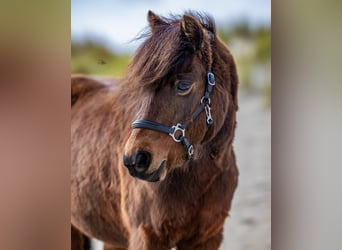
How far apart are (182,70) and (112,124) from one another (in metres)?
0.26

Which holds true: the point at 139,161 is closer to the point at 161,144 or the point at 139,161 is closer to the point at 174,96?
the point at 161,144

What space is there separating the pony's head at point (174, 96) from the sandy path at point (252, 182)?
0.09 metres

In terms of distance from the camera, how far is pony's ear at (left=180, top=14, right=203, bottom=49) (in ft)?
4.21

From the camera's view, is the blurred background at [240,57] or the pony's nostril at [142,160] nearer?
the pony's nostril at [142,160]

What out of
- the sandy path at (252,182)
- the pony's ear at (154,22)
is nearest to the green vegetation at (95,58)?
the pony's ear at (154,22)

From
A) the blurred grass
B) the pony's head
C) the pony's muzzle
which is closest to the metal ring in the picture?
the pony's head

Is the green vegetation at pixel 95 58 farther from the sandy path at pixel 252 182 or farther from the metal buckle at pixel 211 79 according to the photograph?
the sandy path at pixel 252 182

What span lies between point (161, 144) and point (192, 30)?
319 mm

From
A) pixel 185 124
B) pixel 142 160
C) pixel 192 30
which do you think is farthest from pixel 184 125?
pixel 192 30

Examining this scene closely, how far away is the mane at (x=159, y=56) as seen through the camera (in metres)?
1.27

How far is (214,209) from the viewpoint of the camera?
1354mm

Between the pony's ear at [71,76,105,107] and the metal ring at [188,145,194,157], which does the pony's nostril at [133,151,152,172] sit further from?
the pony's ear at [71,76,105,107]
